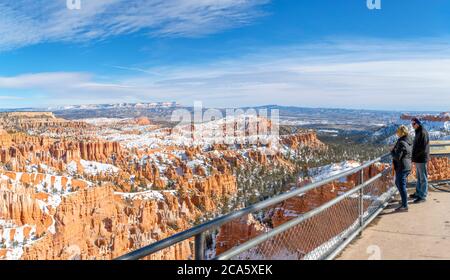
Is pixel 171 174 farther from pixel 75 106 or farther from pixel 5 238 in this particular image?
pixel 75 106

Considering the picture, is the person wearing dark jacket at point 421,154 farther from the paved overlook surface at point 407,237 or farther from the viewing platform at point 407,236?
the paved overlook surface at point 407,237

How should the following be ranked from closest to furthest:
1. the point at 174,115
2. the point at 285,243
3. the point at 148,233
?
1. the point at 285,243
2. the point at 148,233
3. the point at 174,115

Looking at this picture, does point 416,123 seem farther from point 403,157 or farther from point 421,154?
point 403,157

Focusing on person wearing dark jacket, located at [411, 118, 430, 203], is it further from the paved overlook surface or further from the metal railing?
the metal railing

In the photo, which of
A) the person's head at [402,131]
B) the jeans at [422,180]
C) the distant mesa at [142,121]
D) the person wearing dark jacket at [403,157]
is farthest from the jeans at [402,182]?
the distant mesa at [142,121]

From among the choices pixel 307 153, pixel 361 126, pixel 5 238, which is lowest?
pixel 5 238

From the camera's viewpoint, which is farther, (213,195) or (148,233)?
(213,195)

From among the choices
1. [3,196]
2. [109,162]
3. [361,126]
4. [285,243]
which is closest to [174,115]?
[109,162]
